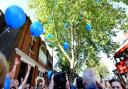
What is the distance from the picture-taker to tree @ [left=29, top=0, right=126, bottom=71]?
19.6m

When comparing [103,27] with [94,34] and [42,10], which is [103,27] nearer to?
[94,34]

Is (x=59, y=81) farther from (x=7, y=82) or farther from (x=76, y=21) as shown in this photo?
(x=76, y=21)

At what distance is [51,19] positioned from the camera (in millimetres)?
20469

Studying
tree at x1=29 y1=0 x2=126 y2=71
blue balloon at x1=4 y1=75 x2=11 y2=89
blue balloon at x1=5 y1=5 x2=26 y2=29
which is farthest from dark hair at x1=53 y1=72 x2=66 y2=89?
tree at x1=29 y1=0 x2=126 y2=71

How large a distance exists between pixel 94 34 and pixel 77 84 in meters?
16.5

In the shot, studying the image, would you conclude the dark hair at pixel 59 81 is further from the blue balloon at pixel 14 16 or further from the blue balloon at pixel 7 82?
the blue balloon at pixel 14 16

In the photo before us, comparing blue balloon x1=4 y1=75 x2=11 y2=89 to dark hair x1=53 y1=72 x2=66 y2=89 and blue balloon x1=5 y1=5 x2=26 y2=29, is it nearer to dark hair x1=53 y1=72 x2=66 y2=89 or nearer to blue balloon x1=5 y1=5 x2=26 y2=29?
dark hair x1=53 y1=72 x2=66 y2=89

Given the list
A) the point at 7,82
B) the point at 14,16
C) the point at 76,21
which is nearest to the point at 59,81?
the point at 7,82

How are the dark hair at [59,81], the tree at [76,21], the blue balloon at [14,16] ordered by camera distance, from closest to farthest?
the dark hair at [59,81] < the blue balloon at [14,16] < the tree at [76,21]

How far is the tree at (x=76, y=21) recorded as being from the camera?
19562 millimetres

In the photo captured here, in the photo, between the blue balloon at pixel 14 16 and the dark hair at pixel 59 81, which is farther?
the blue balloon at pixel 14 16

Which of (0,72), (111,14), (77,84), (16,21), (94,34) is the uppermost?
(111,14)

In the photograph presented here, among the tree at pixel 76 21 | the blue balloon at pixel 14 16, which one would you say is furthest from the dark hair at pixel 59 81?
the tree at pixel 76 21

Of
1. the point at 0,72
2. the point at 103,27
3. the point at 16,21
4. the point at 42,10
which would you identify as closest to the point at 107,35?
the point at 103,27
